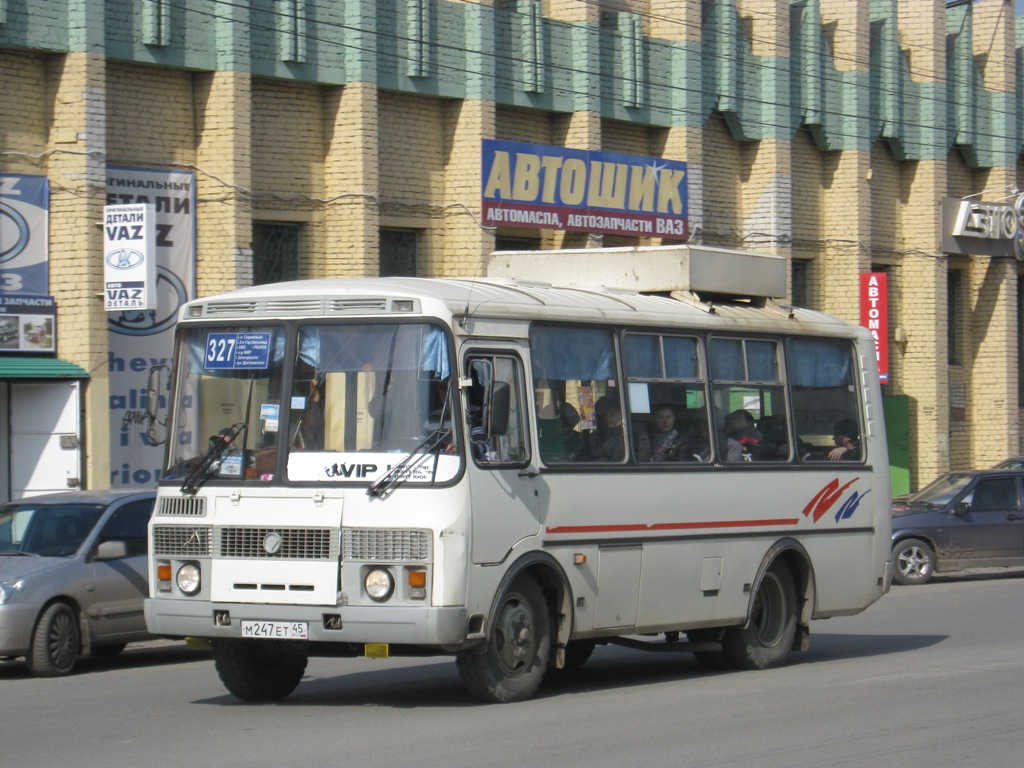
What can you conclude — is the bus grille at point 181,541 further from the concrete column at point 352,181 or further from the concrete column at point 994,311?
the concrete column at point 994,311

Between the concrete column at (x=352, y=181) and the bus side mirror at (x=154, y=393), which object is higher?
the concrete column at (x=352, y=181)

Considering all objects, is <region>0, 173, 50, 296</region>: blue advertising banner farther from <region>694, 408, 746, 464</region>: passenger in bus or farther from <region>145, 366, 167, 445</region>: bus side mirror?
<region>694, 408, 746, 464</region>: passenger in bus

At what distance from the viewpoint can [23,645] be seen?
12.7 m

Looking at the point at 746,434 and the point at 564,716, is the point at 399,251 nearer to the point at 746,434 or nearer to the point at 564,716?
the point at 746,434

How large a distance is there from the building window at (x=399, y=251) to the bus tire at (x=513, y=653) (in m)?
15.3

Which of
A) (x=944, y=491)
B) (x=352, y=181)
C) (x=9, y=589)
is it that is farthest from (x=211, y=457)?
(x=944, y=491)

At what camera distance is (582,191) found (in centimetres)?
2669

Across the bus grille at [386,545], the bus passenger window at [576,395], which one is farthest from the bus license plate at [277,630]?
the bus passenger window at [576,395]

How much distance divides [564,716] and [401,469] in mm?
1799

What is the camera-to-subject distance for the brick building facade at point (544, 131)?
20.8 meters

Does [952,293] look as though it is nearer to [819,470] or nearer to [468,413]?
[819,470]

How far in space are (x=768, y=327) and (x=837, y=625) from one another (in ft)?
17.8

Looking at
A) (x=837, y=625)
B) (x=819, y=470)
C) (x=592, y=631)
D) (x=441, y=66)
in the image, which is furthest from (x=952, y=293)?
(x=592, y=631)

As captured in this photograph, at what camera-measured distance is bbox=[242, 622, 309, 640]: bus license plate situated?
9.60 meters
